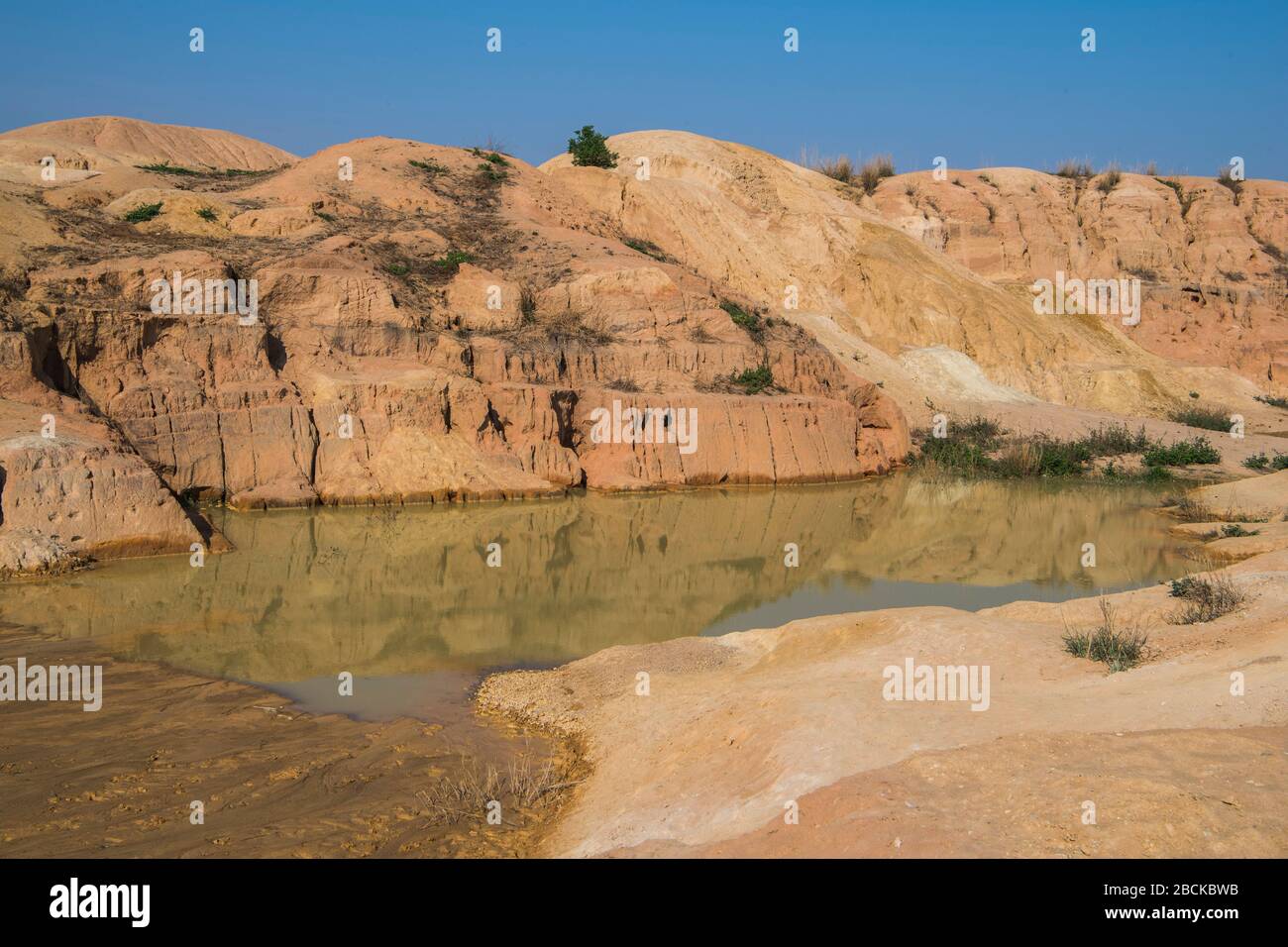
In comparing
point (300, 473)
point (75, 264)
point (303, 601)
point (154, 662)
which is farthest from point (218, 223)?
point (154, 662)

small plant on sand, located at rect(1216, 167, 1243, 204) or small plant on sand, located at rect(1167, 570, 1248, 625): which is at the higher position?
small plant on sand, located at rect(1216, 167, 1243, 204)

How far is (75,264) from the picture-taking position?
1738 centimetres

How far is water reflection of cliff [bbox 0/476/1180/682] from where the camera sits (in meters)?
9.55

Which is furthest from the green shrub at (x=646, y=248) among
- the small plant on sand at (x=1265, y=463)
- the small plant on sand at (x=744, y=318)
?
the small plant on sand at (x=1265, y=463)

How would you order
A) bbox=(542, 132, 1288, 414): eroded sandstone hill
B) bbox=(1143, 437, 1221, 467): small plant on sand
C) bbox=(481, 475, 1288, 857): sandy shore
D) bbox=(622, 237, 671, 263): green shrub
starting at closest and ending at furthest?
bbox=(481, 475, 1288, 857): sandy shore, bbox=(1143, 437, 1221, 467): small plant on sand, bbox=(622, 237, 671, 263): green shrub, bbox=(542, 132, 1288, 414): eroded sandstone hill

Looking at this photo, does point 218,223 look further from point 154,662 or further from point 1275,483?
point 1275,483

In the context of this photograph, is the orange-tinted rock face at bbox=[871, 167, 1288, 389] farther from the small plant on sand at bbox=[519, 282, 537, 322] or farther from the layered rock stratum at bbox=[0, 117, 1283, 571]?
the small plant on sand at bbox=[519, 282, 537, 322]

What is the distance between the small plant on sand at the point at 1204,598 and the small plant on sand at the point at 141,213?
19179 millimetres

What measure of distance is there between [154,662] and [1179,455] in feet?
70.6

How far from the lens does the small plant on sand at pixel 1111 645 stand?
6.98 meters

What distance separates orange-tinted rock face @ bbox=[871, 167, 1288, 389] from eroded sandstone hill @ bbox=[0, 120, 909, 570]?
17245 mm

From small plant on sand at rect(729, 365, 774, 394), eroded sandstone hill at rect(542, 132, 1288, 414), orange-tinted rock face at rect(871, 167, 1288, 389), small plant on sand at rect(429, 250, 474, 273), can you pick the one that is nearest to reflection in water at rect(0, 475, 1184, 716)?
small plant on sand at rect(729, 365, 774, 394)

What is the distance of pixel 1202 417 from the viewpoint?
29.6 m
